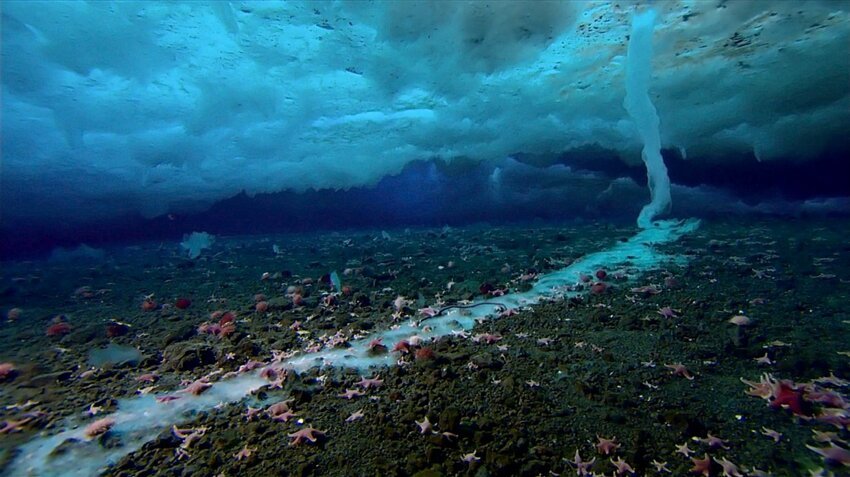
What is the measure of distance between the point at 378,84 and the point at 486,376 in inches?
734

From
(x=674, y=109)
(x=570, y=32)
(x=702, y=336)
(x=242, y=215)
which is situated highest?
(x=570, y=32)

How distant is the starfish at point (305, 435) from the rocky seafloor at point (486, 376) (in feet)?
0.17

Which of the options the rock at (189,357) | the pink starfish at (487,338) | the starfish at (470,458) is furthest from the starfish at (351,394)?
the rock at (189,357)

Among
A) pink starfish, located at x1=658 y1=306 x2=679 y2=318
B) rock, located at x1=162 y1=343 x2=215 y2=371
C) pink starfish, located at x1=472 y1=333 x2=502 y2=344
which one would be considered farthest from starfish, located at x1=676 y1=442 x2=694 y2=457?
rock, located at x1=162 y1=343 x2=215 y2=371

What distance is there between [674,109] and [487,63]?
14245 mm

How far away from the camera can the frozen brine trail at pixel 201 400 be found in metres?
4.07

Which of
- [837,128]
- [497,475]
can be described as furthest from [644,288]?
[837,128]

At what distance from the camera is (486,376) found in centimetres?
526

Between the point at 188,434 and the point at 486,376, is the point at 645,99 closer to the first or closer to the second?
the point at 486,376

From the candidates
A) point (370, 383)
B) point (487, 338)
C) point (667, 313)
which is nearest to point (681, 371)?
point (667, 313)

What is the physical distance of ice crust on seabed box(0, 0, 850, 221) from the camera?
13.7 meters

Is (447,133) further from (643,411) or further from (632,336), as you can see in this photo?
(643,411)

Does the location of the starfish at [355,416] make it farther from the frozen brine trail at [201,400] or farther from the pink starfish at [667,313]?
the pink starfish at [667,313]

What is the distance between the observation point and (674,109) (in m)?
22.9
